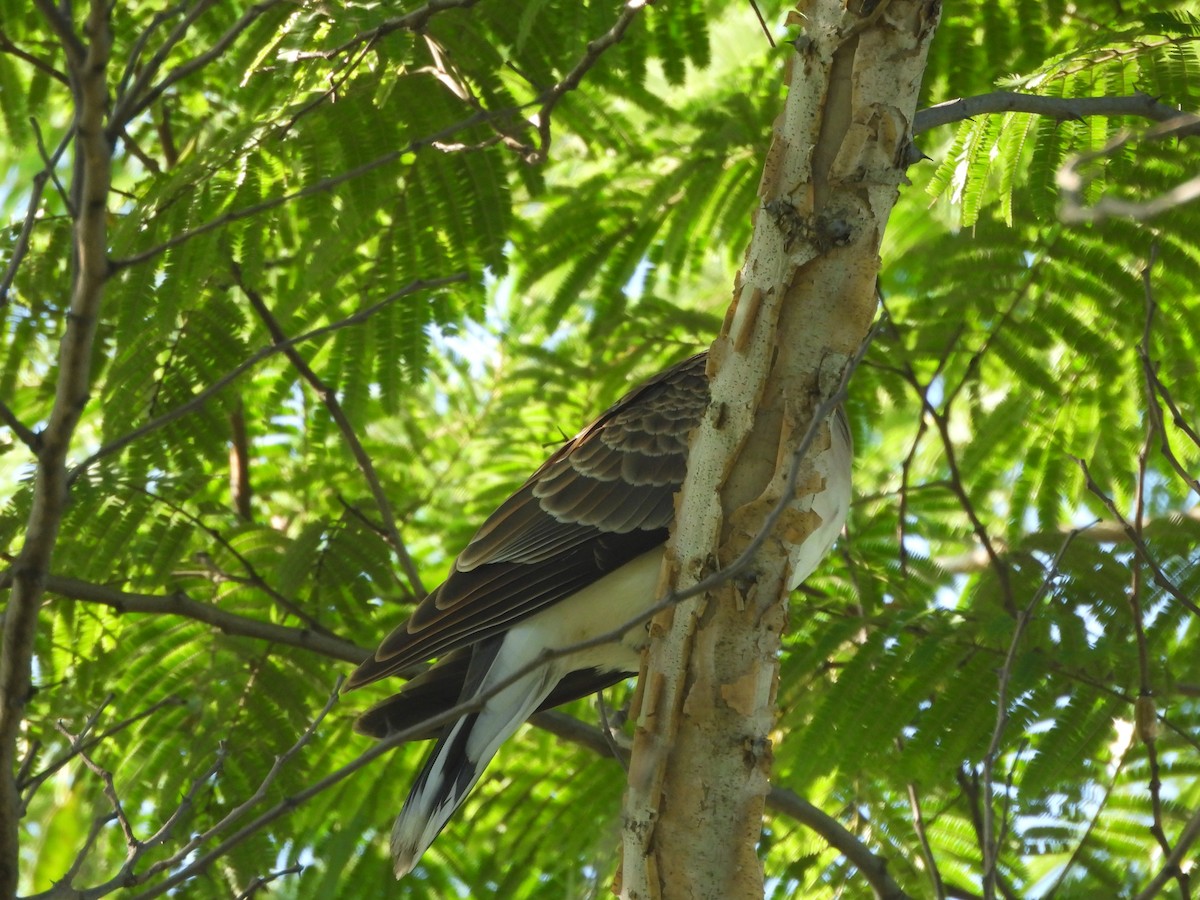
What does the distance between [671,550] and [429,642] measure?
3.97 feet

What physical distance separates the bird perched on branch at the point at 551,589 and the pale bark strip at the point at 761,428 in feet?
2.94

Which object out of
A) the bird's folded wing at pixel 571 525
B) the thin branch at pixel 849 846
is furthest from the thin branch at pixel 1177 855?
the bird's folded wing at pixel 571 525

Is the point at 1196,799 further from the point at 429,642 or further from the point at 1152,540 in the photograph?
the point at 429,642

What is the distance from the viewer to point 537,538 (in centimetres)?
416

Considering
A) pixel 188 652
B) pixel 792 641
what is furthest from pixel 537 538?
pixel 188 652

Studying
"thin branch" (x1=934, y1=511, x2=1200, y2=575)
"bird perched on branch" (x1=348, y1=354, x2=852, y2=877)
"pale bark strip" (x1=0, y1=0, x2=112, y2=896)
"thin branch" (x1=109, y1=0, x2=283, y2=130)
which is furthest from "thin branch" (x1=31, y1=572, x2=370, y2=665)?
"thin branch" (x1=934, y1=511, x2=1200, y2=575)

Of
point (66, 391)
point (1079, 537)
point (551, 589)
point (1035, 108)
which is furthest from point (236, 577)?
point (1035, 108)

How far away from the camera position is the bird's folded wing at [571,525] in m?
3.82

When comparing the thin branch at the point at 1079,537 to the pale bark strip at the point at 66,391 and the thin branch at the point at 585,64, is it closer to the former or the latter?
the thin branch at the point at 585,64

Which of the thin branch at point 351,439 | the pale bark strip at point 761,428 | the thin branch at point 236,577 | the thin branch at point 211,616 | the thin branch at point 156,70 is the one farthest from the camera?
the thin branch at point 236,577

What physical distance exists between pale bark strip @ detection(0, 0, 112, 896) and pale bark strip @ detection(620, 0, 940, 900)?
3.72 ft

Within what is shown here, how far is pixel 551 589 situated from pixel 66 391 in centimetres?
197

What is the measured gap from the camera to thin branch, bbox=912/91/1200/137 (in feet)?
8.45

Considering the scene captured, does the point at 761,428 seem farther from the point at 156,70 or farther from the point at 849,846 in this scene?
the point at 849,846
